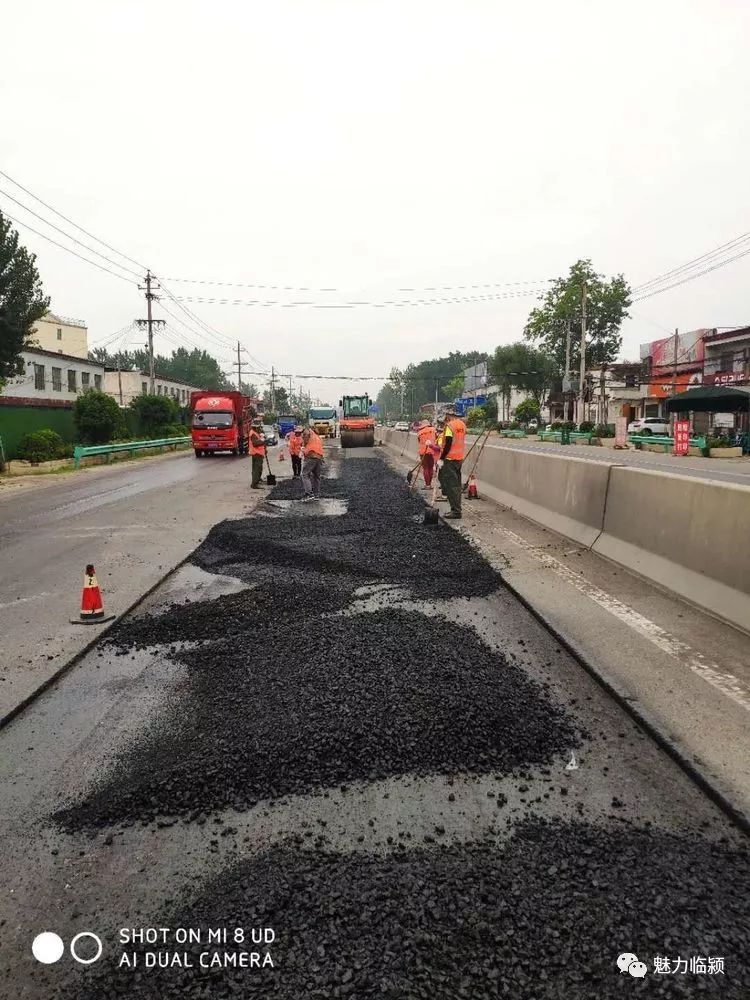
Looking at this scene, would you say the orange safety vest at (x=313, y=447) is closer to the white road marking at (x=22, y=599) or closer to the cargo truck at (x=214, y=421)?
the white road marking at (x=22, y=599)

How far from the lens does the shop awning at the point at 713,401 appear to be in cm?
2833

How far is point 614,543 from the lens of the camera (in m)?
8.07

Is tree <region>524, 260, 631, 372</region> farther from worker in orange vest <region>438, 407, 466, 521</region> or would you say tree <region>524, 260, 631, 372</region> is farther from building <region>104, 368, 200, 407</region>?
worker in orange vest <region>438, 407, 466, 521</region>

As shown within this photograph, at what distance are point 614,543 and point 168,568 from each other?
5.44m

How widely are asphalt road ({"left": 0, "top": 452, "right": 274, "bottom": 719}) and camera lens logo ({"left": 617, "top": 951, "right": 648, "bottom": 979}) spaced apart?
3.65m

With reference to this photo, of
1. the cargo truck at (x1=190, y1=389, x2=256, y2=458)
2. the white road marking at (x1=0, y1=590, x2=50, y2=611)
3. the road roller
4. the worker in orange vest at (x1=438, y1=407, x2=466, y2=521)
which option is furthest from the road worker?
the road roller

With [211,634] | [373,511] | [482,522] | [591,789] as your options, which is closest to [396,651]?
[211,634]

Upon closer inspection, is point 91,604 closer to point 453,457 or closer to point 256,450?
point 453,457

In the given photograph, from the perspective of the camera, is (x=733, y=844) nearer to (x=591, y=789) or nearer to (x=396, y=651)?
(x=591, y=789)

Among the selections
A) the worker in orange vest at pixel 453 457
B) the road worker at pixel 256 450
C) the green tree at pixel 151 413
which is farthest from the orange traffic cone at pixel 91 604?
the green tree at pixel 151 413

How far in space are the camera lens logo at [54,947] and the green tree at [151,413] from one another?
42.4 meters

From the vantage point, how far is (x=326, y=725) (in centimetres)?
374

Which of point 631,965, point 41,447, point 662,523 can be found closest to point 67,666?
point 631,965

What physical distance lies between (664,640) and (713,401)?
27852 mm
